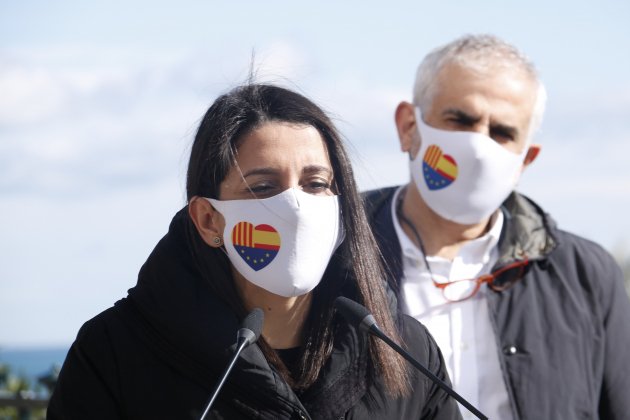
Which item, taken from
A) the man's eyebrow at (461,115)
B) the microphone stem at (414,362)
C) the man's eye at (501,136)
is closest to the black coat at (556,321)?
the man's eye at (501,136)

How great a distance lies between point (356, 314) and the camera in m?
3.34

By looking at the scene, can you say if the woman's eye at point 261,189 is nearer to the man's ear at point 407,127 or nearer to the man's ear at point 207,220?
the man's ear at point 207,220

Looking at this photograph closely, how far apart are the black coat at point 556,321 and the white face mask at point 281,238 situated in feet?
3.09

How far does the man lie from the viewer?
4.70 metres

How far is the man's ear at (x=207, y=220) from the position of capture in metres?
3.68

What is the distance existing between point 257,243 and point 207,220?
0.19 m

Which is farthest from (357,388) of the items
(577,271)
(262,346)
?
(577,271)

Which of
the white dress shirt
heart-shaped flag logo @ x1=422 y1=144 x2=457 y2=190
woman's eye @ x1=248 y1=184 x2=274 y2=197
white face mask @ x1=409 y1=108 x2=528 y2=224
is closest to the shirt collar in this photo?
the white dress shirt

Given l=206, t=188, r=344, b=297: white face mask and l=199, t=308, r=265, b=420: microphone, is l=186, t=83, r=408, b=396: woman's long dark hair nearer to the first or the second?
l=206, t=188, r=344, b=297: white face mask

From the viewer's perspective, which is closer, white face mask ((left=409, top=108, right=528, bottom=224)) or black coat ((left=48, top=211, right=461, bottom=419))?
black coat ((left=48, top=211, right=461, bottom=419))

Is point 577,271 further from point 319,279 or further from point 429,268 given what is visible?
point 319,279

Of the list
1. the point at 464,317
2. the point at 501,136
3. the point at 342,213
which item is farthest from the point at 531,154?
the point at 342,213

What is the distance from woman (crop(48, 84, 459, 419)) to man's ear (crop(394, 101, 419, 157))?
4.58ft

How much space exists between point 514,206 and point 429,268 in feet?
1.85
